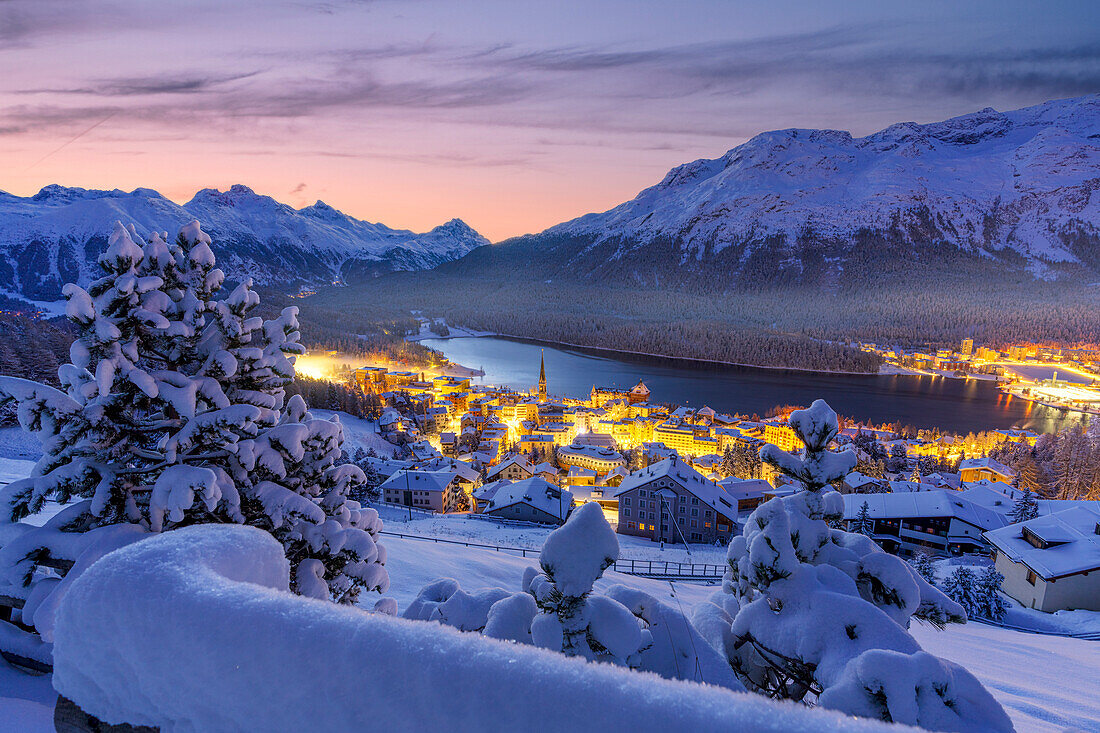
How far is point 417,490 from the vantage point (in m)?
34.9

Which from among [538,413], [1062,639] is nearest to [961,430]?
[538,413]

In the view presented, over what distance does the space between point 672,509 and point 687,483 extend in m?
1.90

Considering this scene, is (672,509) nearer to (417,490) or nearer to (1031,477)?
(417,490)

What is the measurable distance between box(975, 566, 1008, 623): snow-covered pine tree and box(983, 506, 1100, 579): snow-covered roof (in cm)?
129

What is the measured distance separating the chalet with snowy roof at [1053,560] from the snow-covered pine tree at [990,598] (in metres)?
1.07

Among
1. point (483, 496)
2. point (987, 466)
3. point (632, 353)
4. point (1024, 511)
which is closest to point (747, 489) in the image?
point (1024, 511)

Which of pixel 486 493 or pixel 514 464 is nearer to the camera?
pixel 486 493

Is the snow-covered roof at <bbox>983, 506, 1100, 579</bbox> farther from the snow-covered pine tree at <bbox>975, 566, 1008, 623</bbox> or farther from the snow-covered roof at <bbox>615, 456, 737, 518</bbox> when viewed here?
the snow-covered roof at <bbox>615, 456, 737, 518</bbox>

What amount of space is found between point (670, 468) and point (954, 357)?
133 m

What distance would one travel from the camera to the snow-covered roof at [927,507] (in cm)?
2898

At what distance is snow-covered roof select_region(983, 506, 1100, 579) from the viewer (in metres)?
17.2

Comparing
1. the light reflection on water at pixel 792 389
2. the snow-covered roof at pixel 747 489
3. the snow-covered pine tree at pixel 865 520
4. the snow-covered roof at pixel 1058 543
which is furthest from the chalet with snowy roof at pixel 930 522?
the light reflection on water at pixel 792 389

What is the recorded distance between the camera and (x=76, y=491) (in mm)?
4168

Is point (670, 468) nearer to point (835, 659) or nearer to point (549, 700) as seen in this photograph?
point (835, 659)
